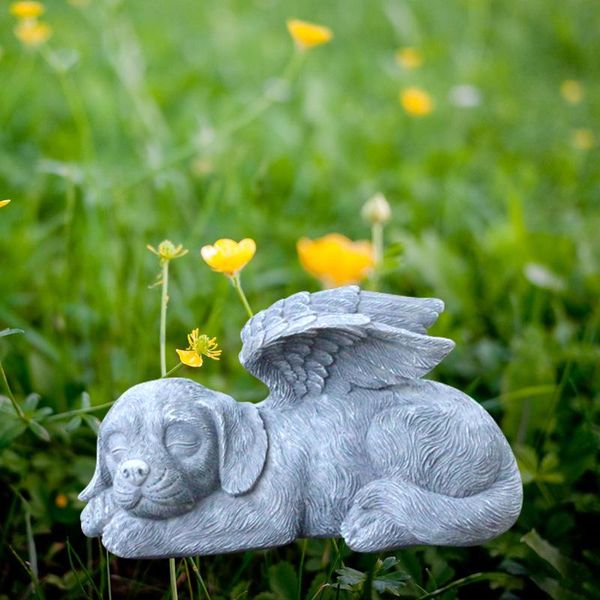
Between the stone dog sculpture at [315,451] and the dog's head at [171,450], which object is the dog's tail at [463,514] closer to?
the stone dog sculpture at [315,451]

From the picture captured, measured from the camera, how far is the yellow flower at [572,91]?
12.0 ft

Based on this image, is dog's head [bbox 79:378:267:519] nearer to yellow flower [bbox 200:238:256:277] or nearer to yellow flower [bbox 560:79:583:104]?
yellow flower [bbox 200:238:256:277]

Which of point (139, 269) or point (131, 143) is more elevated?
point (139, 269)

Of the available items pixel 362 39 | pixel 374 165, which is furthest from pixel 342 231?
pixel 362 39

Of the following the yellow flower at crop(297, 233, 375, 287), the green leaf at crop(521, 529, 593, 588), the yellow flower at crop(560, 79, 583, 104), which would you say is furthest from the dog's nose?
the yellow flower at crop(560, 79, 583, 104)

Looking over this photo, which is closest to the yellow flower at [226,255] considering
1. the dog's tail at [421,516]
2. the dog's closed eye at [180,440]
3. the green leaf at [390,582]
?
the dog's closed eye at [180,440]

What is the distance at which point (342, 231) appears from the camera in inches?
104

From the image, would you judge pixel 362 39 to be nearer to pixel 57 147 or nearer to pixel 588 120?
pixel 588 120

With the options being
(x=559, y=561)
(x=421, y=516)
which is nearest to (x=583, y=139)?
(x=559, y=561)

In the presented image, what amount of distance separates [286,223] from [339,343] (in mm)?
1511

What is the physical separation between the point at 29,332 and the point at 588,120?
8.64 feet

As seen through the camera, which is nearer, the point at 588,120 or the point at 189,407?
the point at 189,407

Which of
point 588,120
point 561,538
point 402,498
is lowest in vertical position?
point 588,120

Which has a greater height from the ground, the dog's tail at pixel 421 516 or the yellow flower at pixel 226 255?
the yellow flower at pixel 226 255
